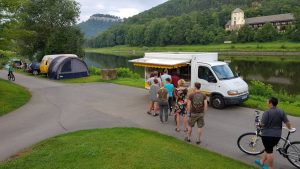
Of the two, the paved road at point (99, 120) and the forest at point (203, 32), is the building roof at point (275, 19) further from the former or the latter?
the paved road at point (99, 120)

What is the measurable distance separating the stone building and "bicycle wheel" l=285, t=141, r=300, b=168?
366ft

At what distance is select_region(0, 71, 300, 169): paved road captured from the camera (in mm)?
10453

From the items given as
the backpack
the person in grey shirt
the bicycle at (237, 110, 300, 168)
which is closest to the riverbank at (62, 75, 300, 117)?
the bicycle at (237, 110, 300, 168)

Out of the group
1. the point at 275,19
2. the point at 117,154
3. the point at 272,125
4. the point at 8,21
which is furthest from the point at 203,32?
the point at 272,125

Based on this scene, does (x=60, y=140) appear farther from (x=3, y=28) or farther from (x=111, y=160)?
(x=3, y=28)

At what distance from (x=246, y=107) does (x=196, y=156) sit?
778 centimetres

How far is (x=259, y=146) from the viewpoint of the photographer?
31.7 ft

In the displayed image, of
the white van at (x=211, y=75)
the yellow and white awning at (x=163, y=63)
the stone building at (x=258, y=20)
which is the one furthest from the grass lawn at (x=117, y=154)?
the stone building at (x=258, y=20)

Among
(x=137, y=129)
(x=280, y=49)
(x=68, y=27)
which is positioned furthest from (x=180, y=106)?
(x=280, y=49)

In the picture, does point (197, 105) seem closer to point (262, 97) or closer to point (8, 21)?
point (262, 97)

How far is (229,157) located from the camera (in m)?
8.91

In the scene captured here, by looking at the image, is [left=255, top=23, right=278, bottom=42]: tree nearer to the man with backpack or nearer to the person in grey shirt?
the man with backpack

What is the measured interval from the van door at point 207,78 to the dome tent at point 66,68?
17.4 meters

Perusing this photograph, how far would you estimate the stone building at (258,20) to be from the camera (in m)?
118
